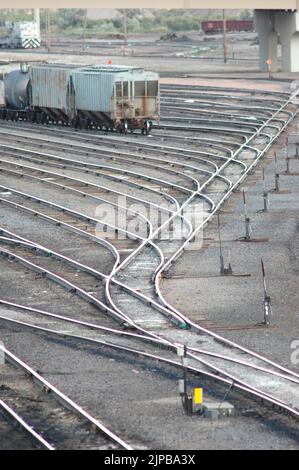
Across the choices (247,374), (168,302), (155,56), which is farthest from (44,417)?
(155,56)

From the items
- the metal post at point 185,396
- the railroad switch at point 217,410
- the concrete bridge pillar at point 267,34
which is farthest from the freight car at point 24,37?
the railroad switch at point 217,410

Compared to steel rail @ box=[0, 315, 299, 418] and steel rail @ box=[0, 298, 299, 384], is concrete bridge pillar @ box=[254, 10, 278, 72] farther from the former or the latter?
steel rail @ box=[0, 315, 299, 418]

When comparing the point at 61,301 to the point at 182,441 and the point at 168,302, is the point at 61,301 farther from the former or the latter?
the point at 182,441

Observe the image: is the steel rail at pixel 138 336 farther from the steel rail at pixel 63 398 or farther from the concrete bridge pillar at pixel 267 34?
the concrete bridge pillar at pixel 267 34

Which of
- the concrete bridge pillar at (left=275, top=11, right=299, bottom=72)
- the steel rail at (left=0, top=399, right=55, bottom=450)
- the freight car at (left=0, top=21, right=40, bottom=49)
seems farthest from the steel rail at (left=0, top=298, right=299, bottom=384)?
the freight car at (left=0, top=21, right=40, bottom=49)

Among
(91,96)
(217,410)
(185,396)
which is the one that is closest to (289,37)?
(91,96)

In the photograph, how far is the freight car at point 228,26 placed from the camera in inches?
5605

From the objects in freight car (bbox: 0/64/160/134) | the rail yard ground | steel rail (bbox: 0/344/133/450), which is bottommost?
the rail yard ground

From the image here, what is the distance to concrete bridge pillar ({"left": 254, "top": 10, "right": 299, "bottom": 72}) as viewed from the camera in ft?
250

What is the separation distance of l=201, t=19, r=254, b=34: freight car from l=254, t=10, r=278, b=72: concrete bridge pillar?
6184 cm

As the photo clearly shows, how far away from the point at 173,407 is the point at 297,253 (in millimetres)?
11197

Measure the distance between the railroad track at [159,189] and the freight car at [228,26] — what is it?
77266 millimetres

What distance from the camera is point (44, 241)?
1157 inches

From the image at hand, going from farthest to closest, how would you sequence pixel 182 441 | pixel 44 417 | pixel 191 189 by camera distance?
pixel 191 189 < pixel 44 417 < pixel 182 441
